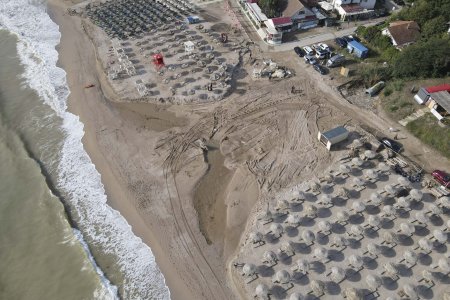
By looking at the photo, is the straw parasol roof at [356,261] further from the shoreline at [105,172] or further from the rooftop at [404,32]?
the rooftop at [404,32]

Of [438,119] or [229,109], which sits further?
[229,109]

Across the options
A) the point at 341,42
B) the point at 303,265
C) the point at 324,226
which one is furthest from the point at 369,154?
the point at 341,42

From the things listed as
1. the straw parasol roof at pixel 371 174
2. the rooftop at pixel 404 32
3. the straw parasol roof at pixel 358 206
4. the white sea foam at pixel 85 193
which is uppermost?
the rooftop at pixel 404 32

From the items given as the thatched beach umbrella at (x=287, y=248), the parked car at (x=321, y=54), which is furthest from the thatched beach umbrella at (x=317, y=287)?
the parked car at (x=321, y=54)

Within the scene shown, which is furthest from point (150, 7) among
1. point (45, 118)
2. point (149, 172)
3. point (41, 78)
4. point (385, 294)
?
point (385, 294)

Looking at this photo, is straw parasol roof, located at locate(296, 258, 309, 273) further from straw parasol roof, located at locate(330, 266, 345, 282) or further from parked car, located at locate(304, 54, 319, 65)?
parked car, located at locate(304, 54, 319, 65)

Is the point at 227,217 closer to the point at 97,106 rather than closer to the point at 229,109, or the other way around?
the point at 229,109
